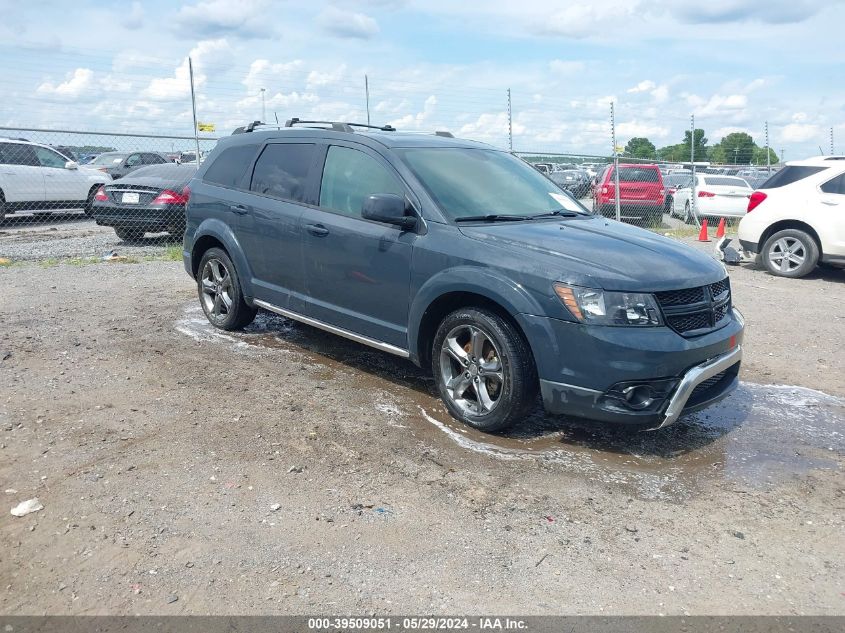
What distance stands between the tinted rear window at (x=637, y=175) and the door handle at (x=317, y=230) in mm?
13108

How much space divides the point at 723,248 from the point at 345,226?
815 cm

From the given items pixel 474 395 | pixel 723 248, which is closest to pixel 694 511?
pixel 474 395

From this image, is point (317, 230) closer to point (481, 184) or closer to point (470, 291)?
point (481, 184)

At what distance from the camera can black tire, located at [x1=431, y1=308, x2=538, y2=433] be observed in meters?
4.37

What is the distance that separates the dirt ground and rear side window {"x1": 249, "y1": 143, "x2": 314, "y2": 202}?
52.9 inches

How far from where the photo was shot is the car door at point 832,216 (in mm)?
10070

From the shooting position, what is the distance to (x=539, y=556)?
3.31 metres

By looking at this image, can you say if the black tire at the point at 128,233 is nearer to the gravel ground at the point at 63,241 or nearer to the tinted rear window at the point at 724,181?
the gravel ground at the point at 63,241

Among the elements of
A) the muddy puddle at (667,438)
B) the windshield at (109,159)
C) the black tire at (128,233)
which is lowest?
the muddy puddle at (667,438)

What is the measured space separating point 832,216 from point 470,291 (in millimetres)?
7736

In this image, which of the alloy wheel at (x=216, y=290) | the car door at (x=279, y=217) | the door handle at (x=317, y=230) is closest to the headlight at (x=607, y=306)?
the door handle at (x=317, y=230)

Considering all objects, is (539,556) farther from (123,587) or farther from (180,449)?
(180,449)

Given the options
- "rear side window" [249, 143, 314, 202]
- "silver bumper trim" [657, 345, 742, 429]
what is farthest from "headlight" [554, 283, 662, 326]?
"rear side window" [249, 143, 314, 202]

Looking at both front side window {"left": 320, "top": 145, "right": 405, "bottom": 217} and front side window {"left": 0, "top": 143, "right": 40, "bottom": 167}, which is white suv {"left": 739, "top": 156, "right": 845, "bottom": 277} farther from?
front side window {"left": 0, "top": 143, "right": 40, "bottom": 167}
